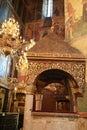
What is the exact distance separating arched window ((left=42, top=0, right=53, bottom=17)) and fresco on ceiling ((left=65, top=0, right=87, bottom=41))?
10.7 m

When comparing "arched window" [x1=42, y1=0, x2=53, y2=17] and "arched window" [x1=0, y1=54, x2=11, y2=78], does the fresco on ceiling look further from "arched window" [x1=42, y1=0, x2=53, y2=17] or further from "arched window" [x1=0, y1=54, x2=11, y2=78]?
"arched window" [x1=42, y1=0, x2=53, y2=17]

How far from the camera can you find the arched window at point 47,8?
53.4ft

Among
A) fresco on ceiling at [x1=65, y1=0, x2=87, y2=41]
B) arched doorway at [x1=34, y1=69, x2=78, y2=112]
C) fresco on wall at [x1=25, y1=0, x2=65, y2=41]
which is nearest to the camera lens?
fresco on ceiling at [x1=65, y1=0, x2=87, y2=41]

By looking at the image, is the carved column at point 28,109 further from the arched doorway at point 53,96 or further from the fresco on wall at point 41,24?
the fresco on wall at point 41,24

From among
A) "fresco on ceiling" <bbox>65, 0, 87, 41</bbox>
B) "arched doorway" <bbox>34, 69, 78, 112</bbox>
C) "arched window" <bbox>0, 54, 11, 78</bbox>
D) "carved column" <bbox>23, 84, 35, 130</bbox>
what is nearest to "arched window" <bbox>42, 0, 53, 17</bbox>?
"arched window" <bbox>0, 54, 11, 78</bbox>

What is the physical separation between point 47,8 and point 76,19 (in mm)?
11945

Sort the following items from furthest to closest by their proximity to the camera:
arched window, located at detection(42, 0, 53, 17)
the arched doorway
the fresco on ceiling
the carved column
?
1. arched window, located at detection(42, 0, 53, 17)
2. the arched doorway
3. the fresco on ceiling
4. the carved column

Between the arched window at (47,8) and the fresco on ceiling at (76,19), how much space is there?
10656 millimetres

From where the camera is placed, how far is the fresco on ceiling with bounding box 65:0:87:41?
509 cm

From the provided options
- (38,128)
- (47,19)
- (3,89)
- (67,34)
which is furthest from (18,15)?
(38,128)

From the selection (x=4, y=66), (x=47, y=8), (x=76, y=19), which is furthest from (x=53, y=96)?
(x=47, y=8)

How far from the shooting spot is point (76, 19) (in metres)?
5.40

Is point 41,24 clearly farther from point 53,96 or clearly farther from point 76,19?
point 76,19

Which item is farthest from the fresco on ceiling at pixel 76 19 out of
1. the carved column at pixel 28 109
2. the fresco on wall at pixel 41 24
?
the fresco on wall at pixel 41 24
